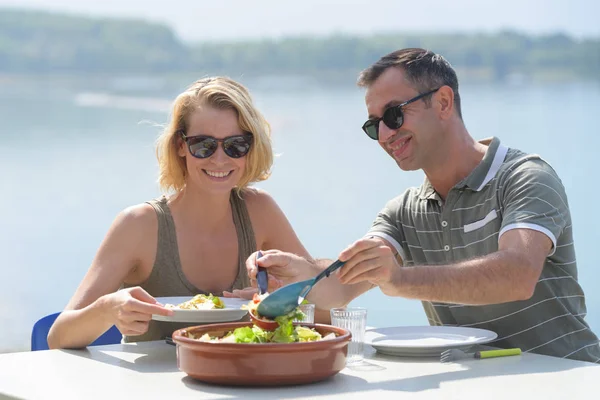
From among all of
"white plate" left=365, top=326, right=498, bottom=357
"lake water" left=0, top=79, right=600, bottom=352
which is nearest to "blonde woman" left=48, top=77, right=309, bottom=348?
"white plate" left=365, top=326, right=498, bottom=357

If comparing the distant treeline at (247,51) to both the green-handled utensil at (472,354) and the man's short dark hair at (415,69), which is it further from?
the green-handled utensil at (472,354)

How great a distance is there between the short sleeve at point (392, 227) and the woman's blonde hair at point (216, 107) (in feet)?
1.31

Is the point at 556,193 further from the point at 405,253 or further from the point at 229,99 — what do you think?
the point at 229,99

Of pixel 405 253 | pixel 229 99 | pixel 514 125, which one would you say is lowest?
pixel 405 253

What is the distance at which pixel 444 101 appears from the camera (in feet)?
9.46

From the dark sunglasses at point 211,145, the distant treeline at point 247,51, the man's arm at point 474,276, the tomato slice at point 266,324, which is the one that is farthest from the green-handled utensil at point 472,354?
the distant treeline at point 247,51

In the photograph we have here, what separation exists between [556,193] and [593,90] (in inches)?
623

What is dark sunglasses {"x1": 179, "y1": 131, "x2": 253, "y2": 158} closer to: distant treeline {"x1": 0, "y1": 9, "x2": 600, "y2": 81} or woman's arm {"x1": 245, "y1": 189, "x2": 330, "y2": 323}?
woman's arm {"x1": 245, "y1": 189, "x2": 330, "y2": 323}

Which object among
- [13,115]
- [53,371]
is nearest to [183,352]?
[53,371]

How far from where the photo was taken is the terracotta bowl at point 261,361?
187cm

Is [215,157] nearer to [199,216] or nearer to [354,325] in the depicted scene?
[199,216]

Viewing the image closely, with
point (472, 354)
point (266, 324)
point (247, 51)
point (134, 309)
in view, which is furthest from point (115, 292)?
point (247, 51)

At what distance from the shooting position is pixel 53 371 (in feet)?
6.81

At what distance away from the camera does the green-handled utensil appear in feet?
7.11
